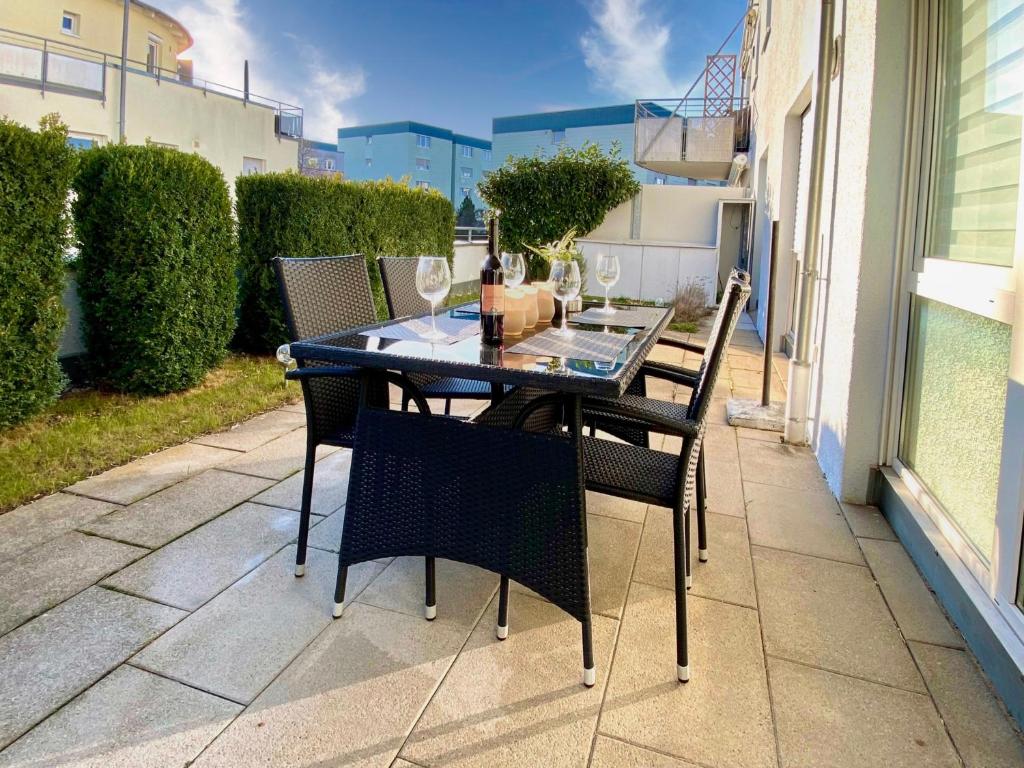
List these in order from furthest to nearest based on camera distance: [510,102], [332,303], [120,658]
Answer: [510,102] < [332,303] < [120,658]

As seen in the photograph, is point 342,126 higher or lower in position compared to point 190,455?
higher

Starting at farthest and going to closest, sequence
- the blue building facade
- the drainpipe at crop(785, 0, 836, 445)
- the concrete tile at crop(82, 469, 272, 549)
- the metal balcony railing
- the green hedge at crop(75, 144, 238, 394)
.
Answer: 1. the blue building facade
2. the metal balcony railing
3. the green hedge at crop(75, 144, 238, 394)
4. the drainpipe at crop(785, 0, 836, 445)
5. the concrete tile at crop(82, 469, 272, 549)

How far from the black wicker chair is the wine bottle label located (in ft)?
2.54

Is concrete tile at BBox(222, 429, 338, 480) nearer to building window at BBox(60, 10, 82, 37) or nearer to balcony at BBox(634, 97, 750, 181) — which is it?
balcony at BBox(634, 97, 750, 181)

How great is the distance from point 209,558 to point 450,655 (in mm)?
967

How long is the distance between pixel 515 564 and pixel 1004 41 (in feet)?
6.43

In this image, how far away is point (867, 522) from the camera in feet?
8.78

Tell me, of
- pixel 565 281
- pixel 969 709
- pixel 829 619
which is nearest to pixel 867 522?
pixel 829 619

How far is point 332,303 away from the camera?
7.70ft

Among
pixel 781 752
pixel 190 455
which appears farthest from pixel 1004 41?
pixel 190 455

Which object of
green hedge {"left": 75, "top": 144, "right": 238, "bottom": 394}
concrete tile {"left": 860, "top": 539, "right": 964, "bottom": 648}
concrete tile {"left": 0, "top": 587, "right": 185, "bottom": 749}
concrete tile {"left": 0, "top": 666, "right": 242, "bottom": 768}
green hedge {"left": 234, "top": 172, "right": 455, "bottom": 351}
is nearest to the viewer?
concrete tile {"left": 0, "top": 666, "right": 242, "bottom": 768}

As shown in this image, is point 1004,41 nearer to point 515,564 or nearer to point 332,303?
point 515,564

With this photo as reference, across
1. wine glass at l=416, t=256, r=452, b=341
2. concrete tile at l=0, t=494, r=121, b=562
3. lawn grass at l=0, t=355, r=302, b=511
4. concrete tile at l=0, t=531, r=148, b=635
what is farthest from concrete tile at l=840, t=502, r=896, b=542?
lawn grass at l=0, t=355, r=302, b=511

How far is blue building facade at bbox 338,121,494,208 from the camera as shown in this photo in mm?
40062
